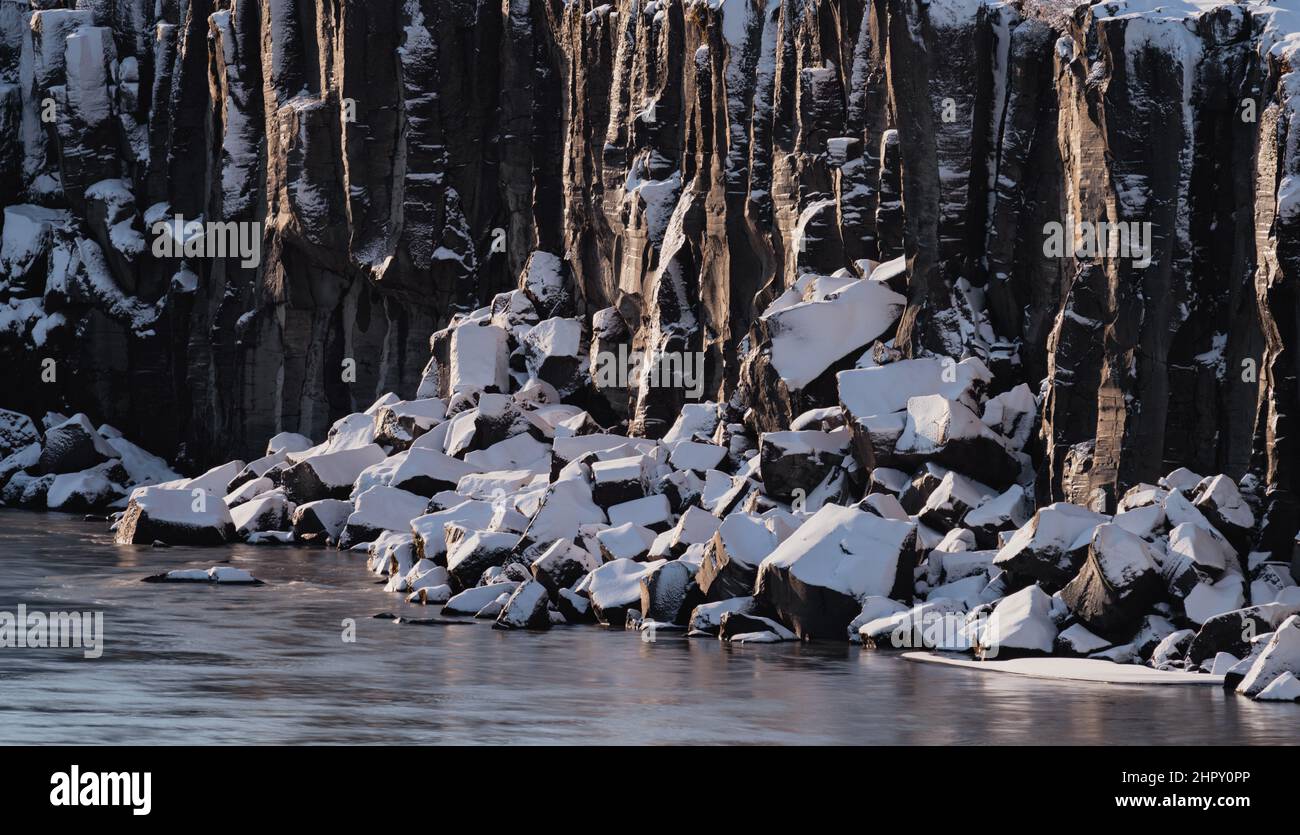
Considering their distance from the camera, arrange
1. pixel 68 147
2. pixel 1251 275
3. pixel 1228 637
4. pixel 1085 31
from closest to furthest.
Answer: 1. pixel 1228 637
2. pixel 1251 275
3. pixel 1085 31
4. pixel 68 147

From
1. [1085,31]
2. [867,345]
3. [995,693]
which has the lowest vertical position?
[995,693]

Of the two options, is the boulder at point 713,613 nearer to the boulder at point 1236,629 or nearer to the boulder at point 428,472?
the boulder at point 1236,629

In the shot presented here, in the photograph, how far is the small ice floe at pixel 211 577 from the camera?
124 feet

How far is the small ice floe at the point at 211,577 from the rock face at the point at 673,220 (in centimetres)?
1113

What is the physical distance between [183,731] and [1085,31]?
2228cm

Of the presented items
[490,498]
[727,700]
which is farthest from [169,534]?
[727,700]

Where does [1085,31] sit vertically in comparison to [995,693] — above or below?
above

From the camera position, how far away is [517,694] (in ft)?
77.5

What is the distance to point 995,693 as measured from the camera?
24078 mm

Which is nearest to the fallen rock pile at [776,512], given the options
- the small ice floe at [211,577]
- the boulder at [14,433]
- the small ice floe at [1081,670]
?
the small ice floe at [1081,670]

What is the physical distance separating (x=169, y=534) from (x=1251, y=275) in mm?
27765

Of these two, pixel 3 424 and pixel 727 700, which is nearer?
pixel 727 700
